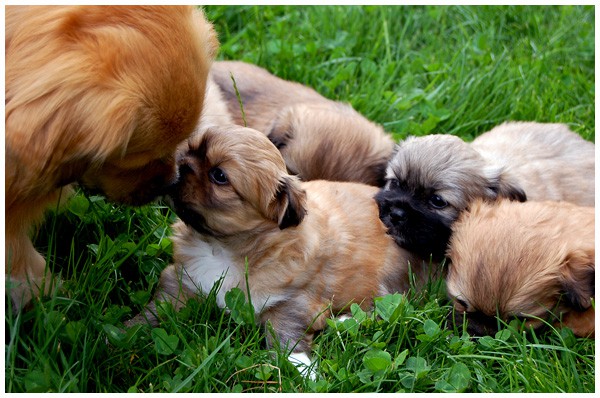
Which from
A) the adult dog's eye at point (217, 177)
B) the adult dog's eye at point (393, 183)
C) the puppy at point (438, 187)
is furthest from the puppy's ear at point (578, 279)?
the adult dog's eye at point (217, 177)

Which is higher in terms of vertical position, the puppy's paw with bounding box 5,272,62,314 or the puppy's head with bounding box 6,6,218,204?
the puppy's head with bounding box 6,6,218,204

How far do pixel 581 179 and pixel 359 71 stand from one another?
153 centimetres

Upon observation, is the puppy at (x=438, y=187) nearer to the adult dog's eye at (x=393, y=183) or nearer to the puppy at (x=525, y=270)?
the adult dog's eye at (x=393, y=183)

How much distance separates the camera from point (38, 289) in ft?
9.04

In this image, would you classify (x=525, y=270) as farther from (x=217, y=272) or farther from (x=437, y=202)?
(x=217, y=272)

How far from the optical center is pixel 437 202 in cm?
339

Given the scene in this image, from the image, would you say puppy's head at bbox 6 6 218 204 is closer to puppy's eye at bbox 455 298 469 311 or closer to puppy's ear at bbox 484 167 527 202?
puppy's eye at bbox 455 298 469 311

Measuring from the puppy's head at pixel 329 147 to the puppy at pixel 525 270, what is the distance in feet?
2.51

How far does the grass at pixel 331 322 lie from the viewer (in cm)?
264

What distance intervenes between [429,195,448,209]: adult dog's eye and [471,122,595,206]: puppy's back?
34 centimetres

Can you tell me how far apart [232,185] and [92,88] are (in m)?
0.75

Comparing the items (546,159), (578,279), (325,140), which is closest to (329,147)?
(325,140)

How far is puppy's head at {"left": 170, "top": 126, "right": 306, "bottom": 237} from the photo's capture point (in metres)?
2.88

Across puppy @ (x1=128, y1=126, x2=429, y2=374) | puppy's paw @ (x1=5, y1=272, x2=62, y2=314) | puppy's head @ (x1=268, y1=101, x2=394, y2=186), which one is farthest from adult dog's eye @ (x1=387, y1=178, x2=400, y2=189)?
puppy's paw @ (x1=5, y1=272, x2=62, y2=314)
